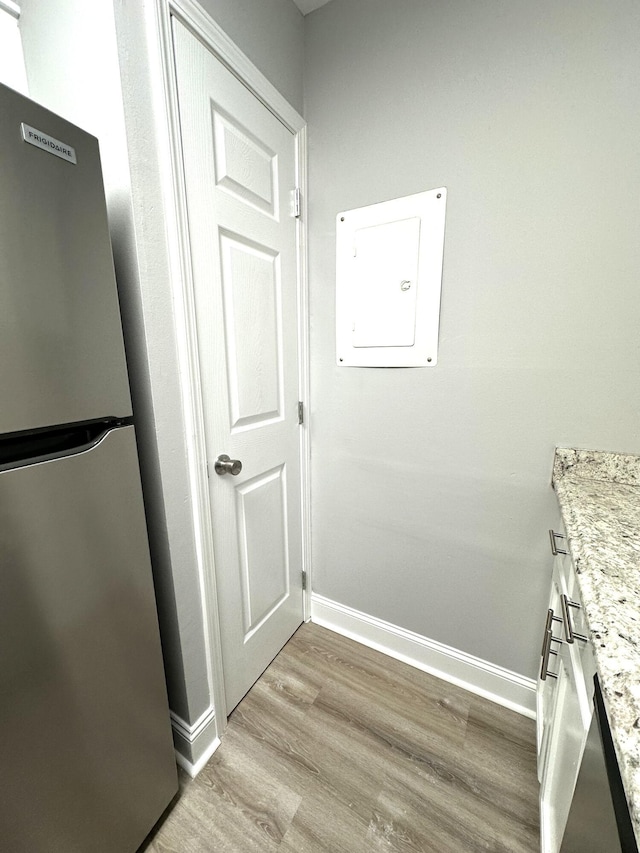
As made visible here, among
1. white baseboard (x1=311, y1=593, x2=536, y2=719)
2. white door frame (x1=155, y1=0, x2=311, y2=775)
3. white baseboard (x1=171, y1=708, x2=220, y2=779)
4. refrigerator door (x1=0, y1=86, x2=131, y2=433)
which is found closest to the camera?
refrigerator door (x1=0, y1=86, x2=131, y2=433)

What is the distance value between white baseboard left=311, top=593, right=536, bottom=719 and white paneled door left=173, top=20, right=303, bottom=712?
269mm

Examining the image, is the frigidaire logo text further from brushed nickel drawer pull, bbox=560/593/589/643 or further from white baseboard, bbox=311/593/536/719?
white baseboard, bbox=311/593/536/719

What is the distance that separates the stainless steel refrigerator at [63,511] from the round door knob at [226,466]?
1.01 ft

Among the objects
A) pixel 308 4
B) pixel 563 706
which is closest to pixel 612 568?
pixel 563 706

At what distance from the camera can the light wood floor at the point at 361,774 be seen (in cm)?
95

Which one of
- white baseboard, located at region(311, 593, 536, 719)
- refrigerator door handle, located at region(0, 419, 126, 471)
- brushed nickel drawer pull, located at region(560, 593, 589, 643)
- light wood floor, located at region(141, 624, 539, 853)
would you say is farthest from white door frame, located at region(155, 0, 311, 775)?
brushed nickel drawer pull, located at region(560, 593, 589, 643)

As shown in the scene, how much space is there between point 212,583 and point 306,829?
28.6 inches

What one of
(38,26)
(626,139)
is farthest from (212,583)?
(626,139)

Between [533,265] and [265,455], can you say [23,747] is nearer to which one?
[265,455]

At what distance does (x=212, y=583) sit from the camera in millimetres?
1085

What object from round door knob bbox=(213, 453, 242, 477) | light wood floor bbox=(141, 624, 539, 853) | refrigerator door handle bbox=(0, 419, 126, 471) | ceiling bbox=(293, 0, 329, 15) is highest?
ceiling bbox=(293, 0, 329, 15)

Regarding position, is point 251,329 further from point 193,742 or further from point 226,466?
point 193,742

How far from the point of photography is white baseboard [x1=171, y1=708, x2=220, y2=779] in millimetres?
1066

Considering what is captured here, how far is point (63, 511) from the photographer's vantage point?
0.64 meters
